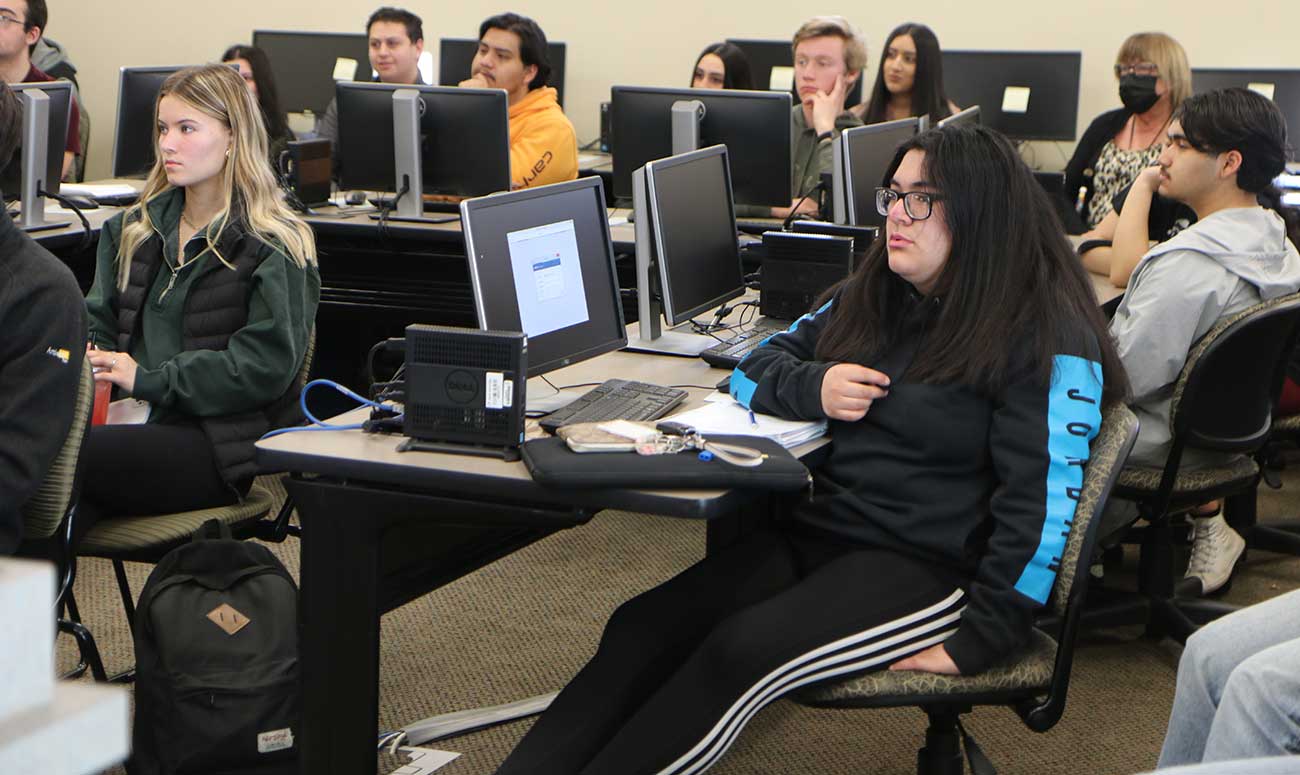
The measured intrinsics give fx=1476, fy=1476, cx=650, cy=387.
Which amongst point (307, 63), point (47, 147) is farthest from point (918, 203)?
point (307, 63)

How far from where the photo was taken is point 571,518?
1925 mm

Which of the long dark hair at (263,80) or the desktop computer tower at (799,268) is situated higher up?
the long dark hair at (263,80)

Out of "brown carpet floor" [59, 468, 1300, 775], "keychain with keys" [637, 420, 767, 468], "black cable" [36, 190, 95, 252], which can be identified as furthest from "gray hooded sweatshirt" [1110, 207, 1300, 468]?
"black cable" [36, 190, 95, 252]

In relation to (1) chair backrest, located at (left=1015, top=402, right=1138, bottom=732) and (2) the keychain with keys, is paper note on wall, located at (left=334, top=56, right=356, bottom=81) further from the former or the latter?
(1) chair backrest, located at (left=1015, top=402, right=1138, bottom=732)

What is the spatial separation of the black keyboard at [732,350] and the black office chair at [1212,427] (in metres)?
0.74

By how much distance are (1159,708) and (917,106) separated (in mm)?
2758

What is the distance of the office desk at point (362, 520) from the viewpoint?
6.32 ft

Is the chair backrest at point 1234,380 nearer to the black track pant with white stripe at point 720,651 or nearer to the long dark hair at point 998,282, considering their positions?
Result: the long dark hair at point 998,282

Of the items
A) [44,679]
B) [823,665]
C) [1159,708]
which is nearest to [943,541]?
[823,665]

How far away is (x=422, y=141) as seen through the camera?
438cm

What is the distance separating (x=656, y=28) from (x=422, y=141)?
9.96 feet

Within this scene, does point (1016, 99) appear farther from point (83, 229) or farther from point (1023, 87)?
point (83, 229)

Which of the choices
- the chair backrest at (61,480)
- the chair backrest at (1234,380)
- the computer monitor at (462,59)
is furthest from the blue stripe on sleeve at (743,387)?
the computer monitor at (462,59)

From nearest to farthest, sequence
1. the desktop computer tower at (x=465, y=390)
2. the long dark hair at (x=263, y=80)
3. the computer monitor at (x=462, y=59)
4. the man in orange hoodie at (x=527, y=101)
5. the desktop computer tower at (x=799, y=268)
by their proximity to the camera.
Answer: the desktop computer tower at (x=465, y=390) < the desktop computer tower at (x=799, y=268) < the man in orange hoodie at (x=527, y=101) < the long dark hair at (x=263, y=80) < the computer monitor at (x=462, y=59)
